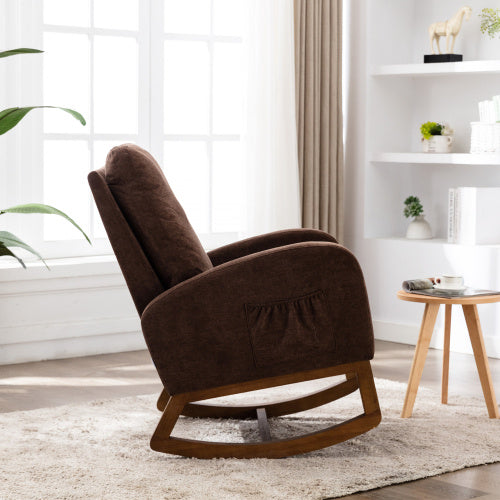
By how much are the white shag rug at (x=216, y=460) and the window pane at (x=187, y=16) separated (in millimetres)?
2108

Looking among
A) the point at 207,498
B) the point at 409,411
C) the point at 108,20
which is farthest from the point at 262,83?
the point at 207,498

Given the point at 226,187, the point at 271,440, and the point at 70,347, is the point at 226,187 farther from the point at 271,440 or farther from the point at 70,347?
the point at 271,440

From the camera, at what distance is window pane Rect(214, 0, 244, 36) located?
5.00 meters

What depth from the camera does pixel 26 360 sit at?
4348 mm

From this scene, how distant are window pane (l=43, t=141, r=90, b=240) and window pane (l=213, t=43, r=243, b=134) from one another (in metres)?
0.76

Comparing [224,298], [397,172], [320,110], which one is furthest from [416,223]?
[224,298]

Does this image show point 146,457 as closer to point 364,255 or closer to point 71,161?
point 71,161

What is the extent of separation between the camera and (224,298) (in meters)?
2.75

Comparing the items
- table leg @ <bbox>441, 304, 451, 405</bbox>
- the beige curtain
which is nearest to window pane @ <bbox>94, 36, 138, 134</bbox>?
the beige curtain

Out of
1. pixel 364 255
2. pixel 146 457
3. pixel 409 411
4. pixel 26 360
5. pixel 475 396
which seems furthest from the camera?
pixel 364 255

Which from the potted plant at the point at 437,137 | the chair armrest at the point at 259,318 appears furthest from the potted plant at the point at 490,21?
the chair armrest at the point at 259,318

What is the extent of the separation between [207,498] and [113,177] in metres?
0.94

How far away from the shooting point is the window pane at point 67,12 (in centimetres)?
450

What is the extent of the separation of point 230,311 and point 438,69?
259cm
